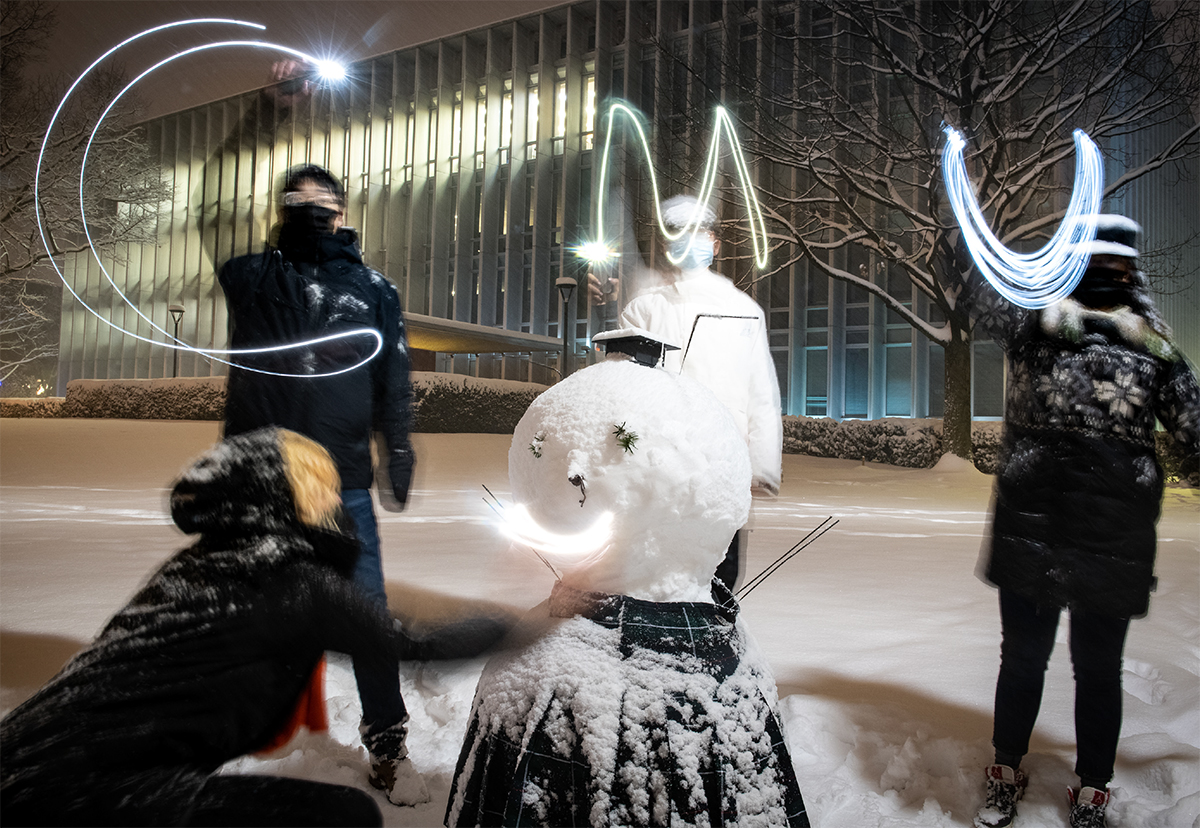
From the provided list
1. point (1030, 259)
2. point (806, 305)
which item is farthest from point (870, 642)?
point (806, 305)

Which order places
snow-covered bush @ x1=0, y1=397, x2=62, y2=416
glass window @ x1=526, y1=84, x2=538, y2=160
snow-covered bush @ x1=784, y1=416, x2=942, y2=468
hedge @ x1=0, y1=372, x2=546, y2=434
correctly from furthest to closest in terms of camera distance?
glass window @ x1=526, y1=84, x2=538, y2=160
snow-covered bush @ x1=0, y1=397, x2=62, y2=416
hedge @ x1=0, y1=372, x2=546, y2=434
snow-covered bush @ x1=784, y1=416, x2=942, y2=468

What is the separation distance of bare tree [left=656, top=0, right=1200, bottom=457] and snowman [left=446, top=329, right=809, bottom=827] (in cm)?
919

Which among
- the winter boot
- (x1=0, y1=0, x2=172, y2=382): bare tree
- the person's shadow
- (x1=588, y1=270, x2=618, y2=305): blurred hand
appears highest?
(x1=0, y1=0, x2=172, y2=382): bare tree

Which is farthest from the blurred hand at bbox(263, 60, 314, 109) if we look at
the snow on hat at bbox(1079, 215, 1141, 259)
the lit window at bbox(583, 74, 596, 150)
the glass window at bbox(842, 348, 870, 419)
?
the lit window at bbox(583, 74, 596, 150)

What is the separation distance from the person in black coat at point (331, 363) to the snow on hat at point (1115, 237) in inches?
93.6

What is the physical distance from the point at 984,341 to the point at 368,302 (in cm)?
1865

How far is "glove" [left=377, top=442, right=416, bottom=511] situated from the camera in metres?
2.39

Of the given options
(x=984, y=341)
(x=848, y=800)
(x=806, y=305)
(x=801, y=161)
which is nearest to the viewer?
(x=848, y=800)

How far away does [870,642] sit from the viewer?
11.9ft

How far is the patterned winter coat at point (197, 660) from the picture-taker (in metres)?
1.24

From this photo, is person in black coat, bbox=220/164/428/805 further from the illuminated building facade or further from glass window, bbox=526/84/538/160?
glass window, bbox=526/84/538/160

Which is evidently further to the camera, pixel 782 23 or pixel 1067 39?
pixel 782 23

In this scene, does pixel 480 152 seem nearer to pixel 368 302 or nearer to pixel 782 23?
pixel 782 23

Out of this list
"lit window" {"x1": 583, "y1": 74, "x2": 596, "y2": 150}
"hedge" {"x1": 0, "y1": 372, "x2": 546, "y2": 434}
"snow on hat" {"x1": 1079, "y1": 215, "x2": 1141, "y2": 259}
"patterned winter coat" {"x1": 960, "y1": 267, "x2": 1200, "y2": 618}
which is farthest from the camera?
"lit window" {"x1": 583, "y1": 74, "x2": 596, "y2": 150}
